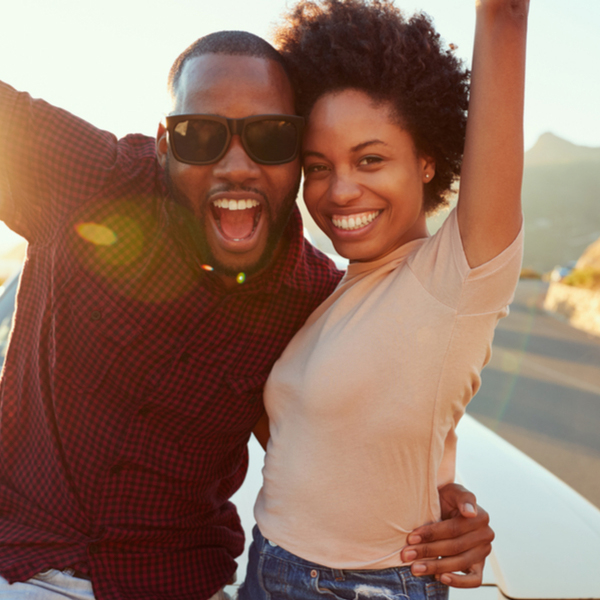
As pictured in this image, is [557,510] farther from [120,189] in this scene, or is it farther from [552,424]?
[552,424]

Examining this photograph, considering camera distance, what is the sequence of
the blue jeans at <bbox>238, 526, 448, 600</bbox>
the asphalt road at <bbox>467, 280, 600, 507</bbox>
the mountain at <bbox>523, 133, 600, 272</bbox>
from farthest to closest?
the mountain at <bbox>523, 133, 600, 272</bbox> < the asphalt road at <bbox>467, 280, 600, 507</bbox> < the blue jeans at <bbox>238, 526, 448, 600</bbox>

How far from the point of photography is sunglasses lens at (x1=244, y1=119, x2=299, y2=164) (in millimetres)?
1582

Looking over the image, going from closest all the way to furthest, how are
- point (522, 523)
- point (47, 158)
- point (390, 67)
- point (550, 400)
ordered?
point (390, 67)
point (47, 158)
point (522, 523)
point (550, 400)

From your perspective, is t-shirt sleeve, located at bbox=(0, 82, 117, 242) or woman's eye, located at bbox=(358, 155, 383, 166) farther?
t-shirt sleeve, located at bbox=(0, 82, 117, 242)

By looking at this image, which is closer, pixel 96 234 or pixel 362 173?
pixel 362 173

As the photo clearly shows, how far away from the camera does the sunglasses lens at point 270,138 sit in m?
1.58

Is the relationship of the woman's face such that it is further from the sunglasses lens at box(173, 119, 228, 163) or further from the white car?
the white car

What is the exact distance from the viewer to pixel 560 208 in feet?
328

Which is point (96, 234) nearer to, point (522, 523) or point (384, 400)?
point (384, 400)

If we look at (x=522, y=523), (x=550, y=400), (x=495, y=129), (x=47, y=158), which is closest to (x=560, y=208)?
(x=550, y=400)

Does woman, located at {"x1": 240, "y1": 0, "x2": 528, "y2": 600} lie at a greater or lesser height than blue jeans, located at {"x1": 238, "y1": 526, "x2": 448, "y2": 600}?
greater

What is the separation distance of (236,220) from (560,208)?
10887 cm

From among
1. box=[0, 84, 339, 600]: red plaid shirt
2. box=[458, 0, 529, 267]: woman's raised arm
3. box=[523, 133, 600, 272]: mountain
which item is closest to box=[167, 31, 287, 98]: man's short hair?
box=[0, 84, 339, 600]: red plaid shirt

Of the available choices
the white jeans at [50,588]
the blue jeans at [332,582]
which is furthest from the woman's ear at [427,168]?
the white jeans at [50,588]
